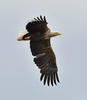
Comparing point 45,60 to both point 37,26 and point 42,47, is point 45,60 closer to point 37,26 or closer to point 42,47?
point 42,47

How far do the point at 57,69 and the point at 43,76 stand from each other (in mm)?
810

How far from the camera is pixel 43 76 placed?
2620 cm

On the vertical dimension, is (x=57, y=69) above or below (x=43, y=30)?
below

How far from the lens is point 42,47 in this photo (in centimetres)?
2652

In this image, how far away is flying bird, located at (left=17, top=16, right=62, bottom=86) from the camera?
83.8ft

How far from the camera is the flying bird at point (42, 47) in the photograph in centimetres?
2553

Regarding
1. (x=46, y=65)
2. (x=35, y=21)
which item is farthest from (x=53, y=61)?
(x=35, y=21)

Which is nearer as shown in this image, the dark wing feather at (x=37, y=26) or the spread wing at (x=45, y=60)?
the dark wing feather at (x=37, y=26)

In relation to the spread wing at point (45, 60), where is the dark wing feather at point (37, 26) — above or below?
above

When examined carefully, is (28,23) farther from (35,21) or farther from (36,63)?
(36,63)

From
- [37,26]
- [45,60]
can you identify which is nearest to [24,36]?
[37,26]

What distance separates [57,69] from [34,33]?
78.3 inches

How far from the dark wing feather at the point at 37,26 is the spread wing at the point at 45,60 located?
56 centimetres

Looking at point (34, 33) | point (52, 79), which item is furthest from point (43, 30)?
point (52, 79)
